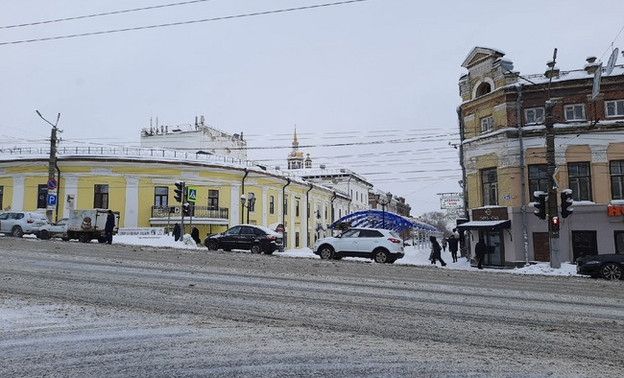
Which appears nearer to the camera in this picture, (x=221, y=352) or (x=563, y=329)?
(x=221, y=352)

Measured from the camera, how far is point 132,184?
120 ft

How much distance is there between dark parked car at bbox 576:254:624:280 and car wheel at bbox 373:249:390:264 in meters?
7.60

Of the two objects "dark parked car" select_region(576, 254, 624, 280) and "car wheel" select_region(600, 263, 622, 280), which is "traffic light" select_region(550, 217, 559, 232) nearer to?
"dark parked car" select_region(576, 254, 624, 280)

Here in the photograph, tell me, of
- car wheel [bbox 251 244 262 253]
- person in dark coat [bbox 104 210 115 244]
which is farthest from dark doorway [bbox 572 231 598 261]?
person in dark coat [bbox 104 210 115 244]

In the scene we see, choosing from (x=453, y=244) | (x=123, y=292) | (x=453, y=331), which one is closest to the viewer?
(x=453, y=331)

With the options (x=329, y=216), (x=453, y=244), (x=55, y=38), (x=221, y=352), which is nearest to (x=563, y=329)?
(x=221, y=352)

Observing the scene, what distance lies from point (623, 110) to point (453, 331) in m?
24.9

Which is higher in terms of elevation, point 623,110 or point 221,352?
point 623,110

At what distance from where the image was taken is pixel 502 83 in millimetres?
27500

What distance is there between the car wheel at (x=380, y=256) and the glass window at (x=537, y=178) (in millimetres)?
11001

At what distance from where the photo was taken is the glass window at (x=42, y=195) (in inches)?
1403

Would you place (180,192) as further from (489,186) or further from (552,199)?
(552,199)

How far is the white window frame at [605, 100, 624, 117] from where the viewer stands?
25.7 metres

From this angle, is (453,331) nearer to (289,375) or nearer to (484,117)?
(289,375)
